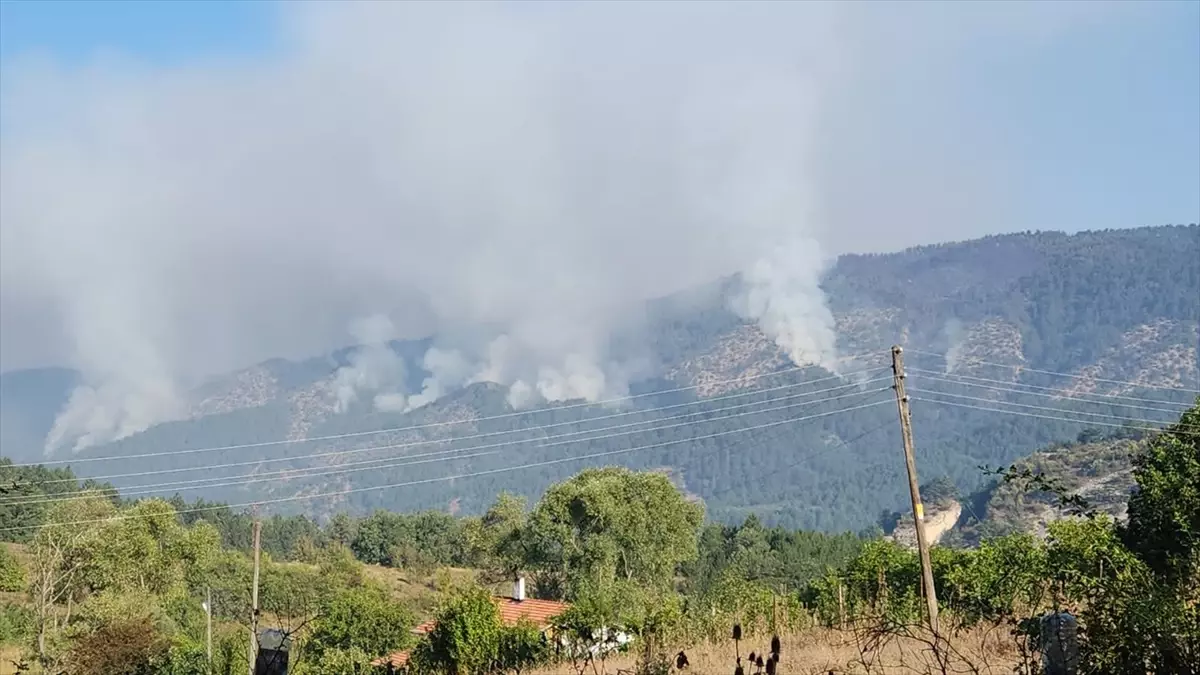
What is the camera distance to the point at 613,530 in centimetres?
6122

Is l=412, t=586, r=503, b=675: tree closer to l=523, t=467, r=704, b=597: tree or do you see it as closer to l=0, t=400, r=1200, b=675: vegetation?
l=0, t=400, r=1200, b=675: vegetation

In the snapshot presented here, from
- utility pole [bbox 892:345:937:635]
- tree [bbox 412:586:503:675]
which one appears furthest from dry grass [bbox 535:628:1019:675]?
tree [bbox 412:586:503:675]

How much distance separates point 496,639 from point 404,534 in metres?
106

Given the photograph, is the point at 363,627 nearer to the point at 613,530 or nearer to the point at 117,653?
the point at 117,653

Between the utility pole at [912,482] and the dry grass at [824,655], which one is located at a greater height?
the utility pole at [912,482]

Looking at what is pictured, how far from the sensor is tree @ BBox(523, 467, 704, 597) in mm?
60750

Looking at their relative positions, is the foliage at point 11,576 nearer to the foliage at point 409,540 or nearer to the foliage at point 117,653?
the foliage at point 117,653

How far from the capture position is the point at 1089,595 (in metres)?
4.87

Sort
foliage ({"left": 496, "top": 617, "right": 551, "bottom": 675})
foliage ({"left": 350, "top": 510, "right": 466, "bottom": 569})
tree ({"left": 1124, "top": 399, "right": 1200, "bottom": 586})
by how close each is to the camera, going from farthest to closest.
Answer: foliage ({"left": 350, "top": 510, "right": 466, "bottom": 569})
tree ({"left": 1124, "top": 399, "right": 1200, "bottom": 586})
foliage ({"left": 496, "top": 617, "right": 551, "bottom": 675})

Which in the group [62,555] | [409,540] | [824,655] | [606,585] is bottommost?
[824,655]

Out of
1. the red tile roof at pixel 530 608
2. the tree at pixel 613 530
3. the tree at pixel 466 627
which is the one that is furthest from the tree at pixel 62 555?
the tree at pixel 466 627

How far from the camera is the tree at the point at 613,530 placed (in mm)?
60750

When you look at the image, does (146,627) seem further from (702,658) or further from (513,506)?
(513,506)

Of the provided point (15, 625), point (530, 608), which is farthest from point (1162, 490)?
point (15, 625)
